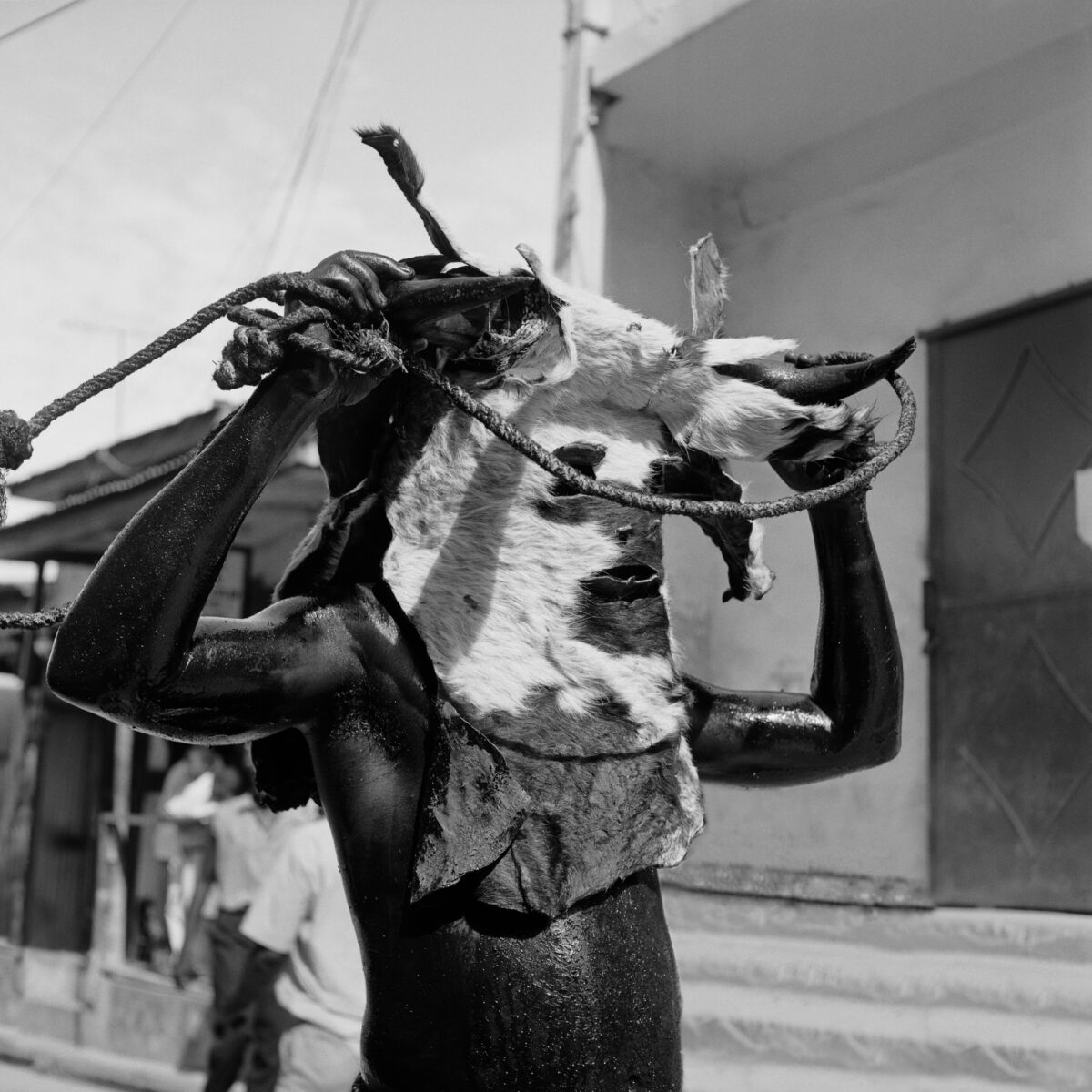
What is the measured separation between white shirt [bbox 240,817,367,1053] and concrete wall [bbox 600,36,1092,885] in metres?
1.73

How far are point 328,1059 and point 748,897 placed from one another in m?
1.88

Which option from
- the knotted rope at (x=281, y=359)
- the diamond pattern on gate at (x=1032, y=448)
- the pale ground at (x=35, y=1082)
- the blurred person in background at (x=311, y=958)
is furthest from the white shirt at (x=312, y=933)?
the pale ground at (x=35, y=1082)

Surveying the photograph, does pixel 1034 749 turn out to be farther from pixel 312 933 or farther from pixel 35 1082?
pixel 35 1082

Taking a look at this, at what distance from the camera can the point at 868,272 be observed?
5.66 m

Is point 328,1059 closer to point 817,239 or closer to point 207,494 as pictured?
point 207,494

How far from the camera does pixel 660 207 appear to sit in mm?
6246

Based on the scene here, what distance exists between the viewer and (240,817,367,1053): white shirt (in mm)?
4441

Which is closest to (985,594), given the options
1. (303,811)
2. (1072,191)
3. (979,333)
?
(979,333)

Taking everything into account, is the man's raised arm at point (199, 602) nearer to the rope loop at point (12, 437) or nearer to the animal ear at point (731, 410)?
the rope loop at point (12, 437)

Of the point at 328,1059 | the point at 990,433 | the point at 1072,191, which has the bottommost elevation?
the point at 328,1059

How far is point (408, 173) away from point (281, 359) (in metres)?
0.31

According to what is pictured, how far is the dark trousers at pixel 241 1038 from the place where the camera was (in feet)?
18.3

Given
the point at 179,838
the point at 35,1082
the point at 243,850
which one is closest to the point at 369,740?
the point at 243,850

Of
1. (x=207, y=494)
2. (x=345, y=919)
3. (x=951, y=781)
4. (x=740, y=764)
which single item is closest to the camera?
(x=207, y=494)
